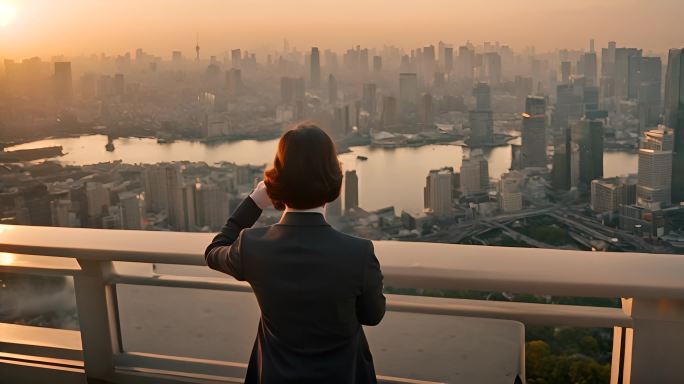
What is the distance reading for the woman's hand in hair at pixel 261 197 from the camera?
4.00ft

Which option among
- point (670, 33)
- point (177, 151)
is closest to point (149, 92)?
point (177, 151)

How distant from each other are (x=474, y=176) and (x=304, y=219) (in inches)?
301

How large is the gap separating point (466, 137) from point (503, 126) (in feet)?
3.42

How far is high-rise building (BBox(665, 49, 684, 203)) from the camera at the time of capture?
7125 millimetres

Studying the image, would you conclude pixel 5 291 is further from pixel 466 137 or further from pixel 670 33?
pixel 670 33

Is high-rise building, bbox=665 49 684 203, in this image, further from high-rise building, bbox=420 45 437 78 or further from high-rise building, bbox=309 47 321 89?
high-rise building, bbox=309 47 321 89

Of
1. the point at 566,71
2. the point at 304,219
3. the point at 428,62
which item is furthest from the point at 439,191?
the point at 304,219

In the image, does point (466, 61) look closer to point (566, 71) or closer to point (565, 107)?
point (566, 71)

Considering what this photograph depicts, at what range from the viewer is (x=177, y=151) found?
23.4 feet

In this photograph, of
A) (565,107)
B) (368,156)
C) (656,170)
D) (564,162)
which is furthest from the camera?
(565,107)

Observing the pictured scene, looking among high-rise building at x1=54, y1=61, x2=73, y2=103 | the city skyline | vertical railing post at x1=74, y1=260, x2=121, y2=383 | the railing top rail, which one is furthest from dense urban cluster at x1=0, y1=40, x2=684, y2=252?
the railing top rail

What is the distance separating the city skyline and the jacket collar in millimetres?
6147

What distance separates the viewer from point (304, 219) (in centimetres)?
109

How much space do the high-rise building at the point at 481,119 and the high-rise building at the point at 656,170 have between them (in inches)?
90.9
